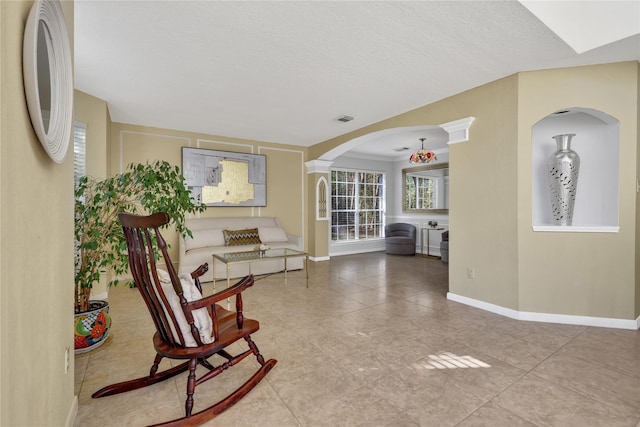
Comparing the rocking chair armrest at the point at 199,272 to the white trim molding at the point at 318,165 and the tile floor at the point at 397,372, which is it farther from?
the white trim molding at the point at 318,165

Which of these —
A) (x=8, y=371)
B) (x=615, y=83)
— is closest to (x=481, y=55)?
(x=615, y=83)

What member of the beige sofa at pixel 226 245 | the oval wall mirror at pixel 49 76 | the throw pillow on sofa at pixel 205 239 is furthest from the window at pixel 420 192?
the oval wall mirror at pixel 49 76

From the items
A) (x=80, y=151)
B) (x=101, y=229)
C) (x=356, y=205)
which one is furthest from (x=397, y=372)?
(x=356, y=205)

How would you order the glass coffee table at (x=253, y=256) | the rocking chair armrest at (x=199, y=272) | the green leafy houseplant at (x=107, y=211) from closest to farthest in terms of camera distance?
the rocking chair armrest at (x=199, y=272), the green leafy houseplant at (x=107, y=211), the glass coffee table at (x=253, y=256)

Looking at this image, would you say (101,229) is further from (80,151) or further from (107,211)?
(80,151)

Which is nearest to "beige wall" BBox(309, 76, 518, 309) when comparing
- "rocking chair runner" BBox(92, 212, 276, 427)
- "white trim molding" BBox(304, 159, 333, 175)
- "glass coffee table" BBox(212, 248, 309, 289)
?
"glass coffee table" BBox(212, 248, 309, 289)

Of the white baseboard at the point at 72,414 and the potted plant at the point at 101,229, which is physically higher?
the potted plant at the point at 101,229

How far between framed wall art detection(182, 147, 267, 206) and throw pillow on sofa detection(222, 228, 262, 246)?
2.06ft

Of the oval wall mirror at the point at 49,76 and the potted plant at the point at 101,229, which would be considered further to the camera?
the potted plant at the point at 101,229

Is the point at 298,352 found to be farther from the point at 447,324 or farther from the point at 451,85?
the point at 451,85

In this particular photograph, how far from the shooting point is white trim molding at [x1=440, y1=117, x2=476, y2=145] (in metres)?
3.42

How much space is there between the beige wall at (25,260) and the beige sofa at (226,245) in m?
3.05

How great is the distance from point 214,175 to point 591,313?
5389mm

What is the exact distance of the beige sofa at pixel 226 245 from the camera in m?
4.50
